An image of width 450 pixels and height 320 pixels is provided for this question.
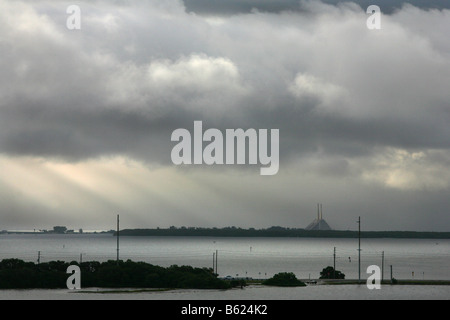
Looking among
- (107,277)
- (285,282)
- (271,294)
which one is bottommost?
(271,294)

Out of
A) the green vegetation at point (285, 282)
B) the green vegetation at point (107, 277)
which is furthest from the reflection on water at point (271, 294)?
the green vegetation at point (107, 277)

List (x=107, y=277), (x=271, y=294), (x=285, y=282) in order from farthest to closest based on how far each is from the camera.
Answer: (x=285, y=282)
(x=107, y=277)
(x=271, y=294)

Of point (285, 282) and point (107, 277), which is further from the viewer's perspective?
point (285, 282)

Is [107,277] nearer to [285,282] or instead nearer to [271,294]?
[271,294]

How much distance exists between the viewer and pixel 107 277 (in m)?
103

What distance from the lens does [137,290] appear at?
9862 cm

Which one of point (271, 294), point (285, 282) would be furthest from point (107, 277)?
point (285, 282)

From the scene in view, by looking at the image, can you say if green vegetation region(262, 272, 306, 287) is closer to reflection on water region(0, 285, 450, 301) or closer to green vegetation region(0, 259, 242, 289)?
reflection on water region(0, 285, 450, 301)

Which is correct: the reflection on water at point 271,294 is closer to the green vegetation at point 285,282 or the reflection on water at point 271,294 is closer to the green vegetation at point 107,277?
the green vegetation at point 285,282
